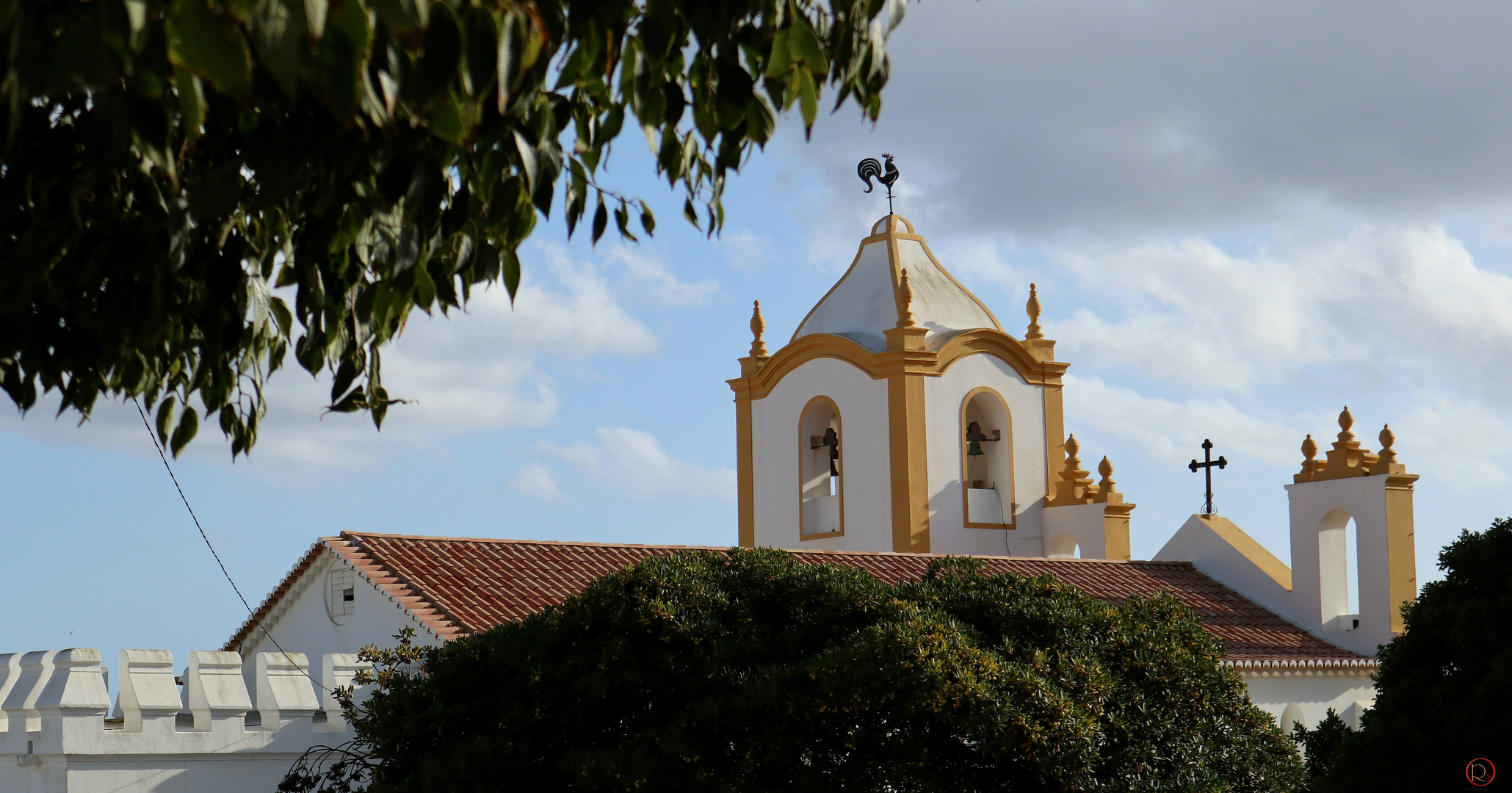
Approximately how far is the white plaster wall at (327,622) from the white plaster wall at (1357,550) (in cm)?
1351

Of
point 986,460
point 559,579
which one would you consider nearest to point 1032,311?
point 986,460

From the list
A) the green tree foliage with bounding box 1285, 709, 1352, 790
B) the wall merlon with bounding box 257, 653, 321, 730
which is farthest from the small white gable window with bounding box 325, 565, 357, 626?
the green tree foliage with bounding box 1285, 709, 1352, 790

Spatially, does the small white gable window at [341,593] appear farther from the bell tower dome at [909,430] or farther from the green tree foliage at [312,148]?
the green tree foliage at [312,148]

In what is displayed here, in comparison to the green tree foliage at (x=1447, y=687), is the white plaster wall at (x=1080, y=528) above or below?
above

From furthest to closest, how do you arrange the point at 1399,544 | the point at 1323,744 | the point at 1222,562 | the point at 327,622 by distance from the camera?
the point at 1222,562
the point at 1399,544
the point at 327,622
the point at 1323,744

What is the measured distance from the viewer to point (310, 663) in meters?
18.4

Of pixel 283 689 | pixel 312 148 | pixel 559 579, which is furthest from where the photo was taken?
pixel 559 579

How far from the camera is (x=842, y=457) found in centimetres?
2436

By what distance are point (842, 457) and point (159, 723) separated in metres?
12.7

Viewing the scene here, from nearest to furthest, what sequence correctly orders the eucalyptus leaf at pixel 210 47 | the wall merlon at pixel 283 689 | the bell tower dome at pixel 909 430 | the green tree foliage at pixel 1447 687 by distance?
the eucalyptus leaf at pixel 210 47 < the green tree foliage at pixel 1447 687 < the wall merlon at pixel 283 689 < the bell tower dome at pixel 909 430

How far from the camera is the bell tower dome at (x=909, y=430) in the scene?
933 inches

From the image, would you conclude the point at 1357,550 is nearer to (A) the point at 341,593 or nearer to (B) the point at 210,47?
(A) the point at 341,593

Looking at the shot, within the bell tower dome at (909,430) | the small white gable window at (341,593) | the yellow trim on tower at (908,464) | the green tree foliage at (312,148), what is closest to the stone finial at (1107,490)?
the bell tower dome at (909,430)

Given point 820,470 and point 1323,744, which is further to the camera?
point 820,470
